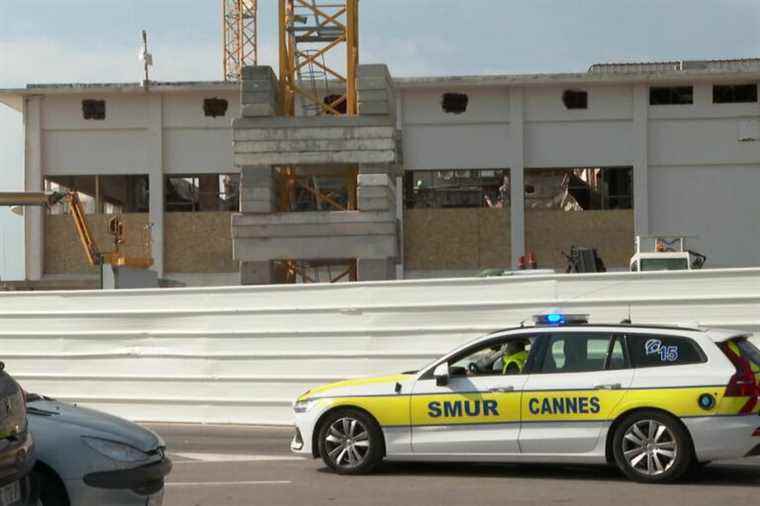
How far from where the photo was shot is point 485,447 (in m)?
11.4

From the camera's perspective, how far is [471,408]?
1145 cm

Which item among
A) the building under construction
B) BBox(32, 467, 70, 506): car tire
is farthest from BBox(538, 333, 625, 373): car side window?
the building under construction

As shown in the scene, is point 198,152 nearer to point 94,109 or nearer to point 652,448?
point 94,109

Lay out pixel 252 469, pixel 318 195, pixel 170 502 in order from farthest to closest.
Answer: pixel 318 195, pixel 252 469, pixel 170 502

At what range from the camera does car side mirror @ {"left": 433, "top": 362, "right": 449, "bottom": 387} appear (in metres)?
11.5

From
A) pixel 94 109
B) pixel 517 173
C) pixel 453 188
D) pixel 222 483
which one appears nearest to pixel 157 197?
pixel 94 109

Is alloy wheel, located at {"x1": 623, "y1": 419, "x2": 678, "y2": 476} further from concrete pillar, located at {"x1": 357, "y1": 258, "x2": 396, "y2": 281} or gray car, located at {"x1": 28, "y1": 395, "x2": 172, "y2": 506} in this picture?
concrete pillar, located at {"x1": 357, "y1": 258, "x2": 396, "y2": 281}

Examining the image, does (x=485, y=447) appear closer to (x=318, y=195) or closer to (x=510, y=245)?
(x=318, y=195)

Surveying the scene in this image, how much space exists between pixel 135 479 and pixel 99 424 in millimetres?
492

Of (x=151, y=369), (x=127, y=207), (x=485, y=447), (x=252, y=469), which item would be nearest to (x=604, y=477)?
(x=485, y=447)

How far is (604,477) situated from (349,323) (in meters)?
5.89

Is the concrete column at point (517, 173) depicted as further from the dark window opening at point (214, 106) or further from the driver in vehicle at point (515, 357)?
the driver in vehicle at point (515, 357)

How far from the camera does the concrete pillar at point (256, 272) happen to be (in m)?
31.9

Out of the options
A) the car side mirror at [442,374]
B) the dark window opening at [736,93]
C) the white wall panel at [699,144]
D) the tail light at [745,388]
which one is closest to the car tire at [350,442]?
the car side mirror at [442,374]
